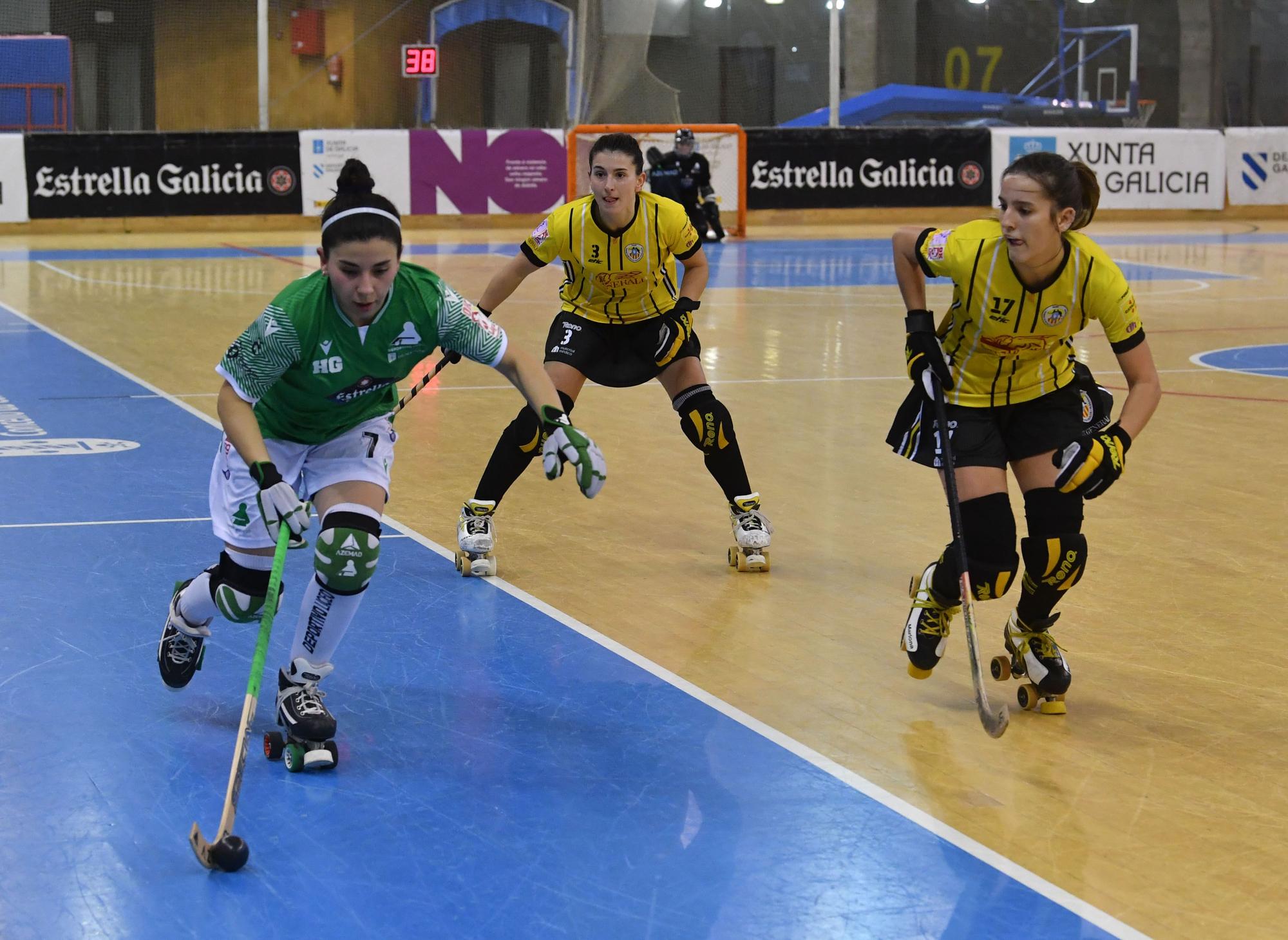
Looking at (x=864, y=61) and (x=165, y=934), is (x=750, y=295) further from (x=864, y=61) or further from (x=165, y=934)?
(x=864, y=61)

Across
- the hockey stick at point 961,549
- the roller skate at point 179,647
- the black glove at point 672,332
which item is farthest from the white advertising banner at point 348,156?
the hockey stick at point 961,549

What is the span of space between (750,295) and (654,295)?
1002cm

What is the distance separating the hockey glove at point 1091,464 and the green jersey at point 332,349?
161cm

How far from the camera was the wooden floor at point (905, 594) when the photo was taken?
401 centimetres

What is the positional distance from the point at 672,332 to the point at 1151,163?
73.9 ft

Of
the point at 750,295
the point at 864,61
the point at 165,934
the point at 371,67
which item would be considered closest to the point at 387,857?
the point at 165,934

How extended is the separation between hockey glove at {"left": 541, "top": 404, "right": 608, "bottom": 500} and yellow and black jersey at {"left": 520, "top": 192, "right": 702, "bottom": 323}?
2442 mm

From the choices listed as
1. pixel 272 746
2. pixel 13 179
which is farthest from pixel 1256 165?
pixel 272 746

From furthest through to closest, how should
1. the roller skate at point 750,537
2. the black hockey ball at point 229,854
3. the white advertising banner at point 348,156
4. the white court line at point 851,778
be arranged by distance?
the white advertising banner at point 348,156 < the roller skate at point 750,537 < the black hockey ball at point 229,854 < the white court line at point 851,778

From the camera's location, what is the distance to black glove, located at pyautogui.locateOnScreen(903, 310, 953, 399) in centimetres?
486

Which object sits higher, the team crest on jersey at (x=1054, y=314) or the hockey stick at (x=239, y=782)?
the team crest on jersey at (x=1054, y=314)

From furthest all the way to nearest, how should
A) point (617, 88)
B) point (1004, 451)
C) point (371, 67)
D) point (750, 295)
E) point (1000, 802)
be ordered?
point (371, 67) → point (617, 88) → point (750, 295) → point (1004, 451) → point (1000, 802)

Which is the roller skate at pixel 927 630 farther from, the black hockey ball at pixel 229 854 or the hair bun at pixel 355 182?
the black hockey ball at pixel 229 854

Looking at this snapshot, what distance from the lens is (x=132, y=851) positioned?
12.5ft
